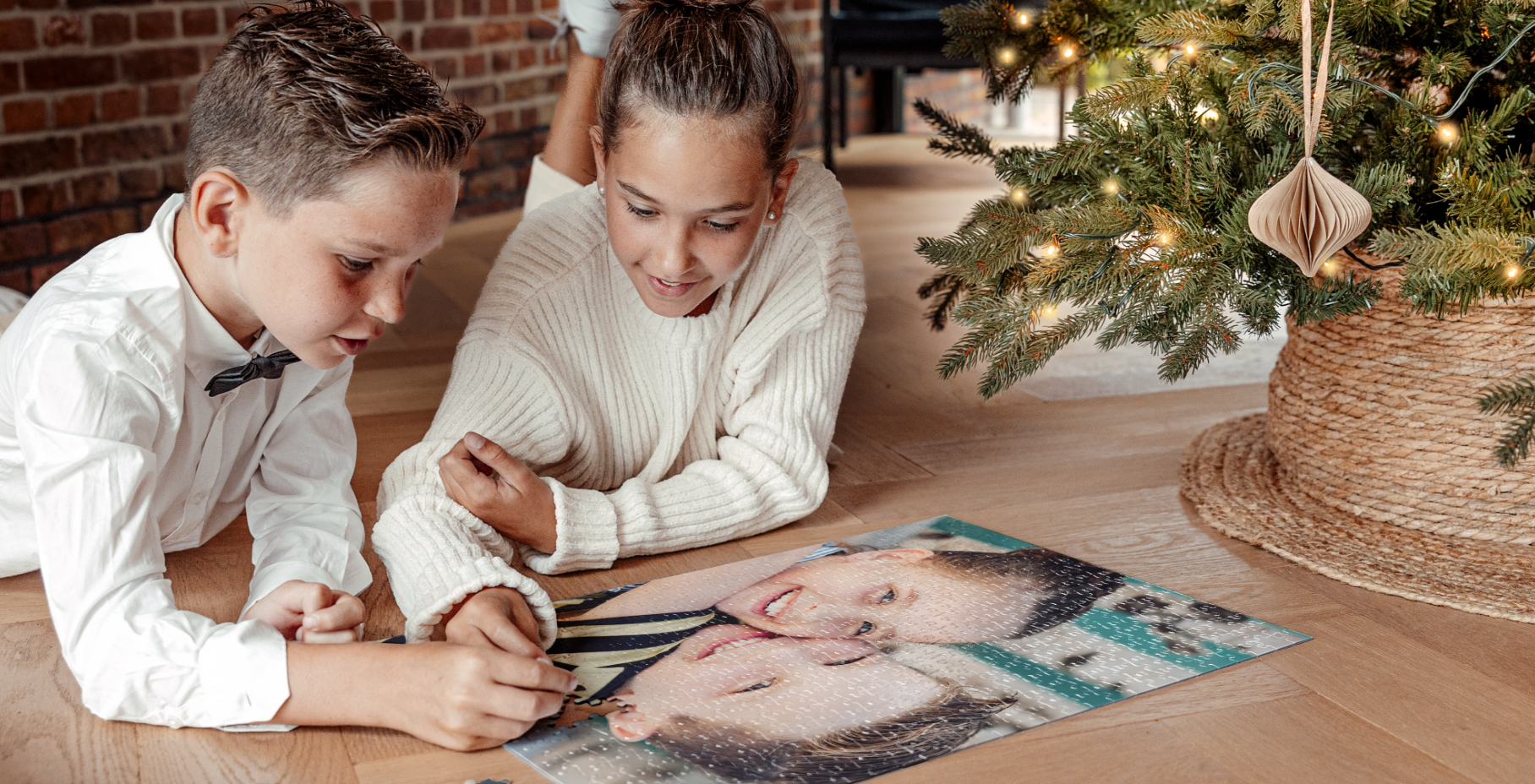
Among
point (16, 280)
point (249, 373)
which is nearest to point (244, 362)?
point (249, 373)

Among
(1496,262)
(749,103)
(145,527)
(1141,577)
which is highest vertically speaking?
(749,103)

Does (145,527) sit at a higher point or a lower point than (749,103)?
lower

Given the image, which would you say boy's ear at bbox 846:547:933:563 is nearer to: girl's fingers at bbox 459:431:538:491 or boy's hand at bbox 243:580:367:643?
girl's fingers at bbox 459:431:538:491

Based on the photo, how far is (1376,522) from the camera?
1.19 metres

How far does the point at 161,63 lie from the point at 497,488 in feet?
5.55

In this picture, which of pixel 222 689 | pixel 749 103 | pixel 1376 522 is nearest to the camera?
pixel 222 689

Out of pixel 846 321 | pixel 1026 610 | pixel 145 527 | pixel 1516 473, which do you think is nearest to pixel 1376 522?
pixel 1516 473

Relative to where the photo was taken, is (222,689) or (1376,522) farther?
(1376,522)

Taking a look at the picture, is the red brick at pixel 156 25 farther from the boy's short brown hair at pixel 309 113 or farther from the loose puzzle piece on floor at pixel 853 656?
the loose puzzle piece on floor at pixel 853 656

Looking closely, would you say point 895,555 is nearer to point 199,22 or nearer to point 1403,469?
point 1403,469

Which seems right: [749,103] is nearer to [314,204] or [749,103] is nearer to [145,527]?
[314,204]

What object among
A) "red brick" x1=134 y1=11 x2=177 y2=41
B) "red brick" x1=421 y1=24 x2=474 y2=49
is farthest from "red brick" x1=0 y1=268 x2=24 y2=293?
"red brick" x1=421 y1=24 x2=474 y2=49

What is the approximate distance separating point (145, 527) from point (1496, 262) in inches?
39.0

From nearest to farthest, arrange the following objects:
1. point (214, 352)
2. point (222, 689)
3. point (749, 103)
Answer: point (222, 689), point (214, 352), point (749, 103)
